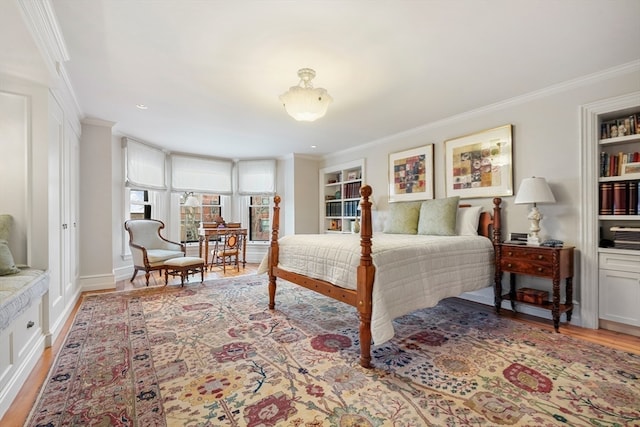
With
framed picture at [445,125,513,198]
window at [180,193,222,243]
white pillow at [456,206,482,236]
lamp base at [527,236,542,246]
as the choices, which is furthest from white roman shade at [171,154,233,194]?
lamp base at [527,236,542,246]

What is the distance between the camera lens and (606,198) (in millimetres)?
2646

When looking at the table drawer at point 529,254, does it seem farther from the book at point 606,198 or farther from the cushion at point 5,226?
the cushion at point 5,226

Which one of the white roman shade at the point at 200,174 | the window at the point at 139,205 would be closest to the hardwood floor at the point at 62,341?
the window at the point at 139,205

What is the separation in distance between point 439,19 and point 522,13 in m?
0.51

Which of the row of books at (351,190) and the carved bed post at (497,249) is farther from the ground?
the row of books at (351,190)

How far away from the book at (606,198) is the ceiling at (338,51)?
1.06 meters

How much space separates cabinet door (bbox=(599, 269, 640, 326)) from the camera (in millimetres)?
2494

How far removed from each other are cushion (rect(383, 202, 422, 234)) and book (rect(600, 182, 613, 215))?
5.76 feet

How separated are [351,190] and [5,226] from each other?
14.9 ft

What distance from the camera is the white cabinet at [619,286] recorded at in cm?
249

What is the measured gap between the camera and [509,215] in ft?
10.8

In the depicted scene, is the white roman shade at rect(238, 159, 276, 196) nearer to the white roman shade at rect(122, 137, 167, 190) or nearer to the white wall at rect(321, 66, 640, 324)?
the white roman shade at rect(122, 137, 167, 190)

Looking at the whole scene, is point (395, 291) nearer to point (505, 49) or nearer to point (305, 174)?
point (505, 49)

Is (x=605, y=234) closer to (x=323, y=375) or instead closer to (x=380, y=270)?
(x=380, y=270)
